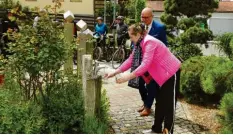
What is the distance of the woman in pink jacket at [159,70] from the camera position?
4723 mm

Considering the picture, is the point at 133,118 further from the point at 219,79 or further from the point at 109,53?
the point at 109,53

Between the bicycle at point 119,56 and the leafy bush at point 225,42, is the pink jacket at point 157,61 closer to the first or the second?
the leafy bush at point 225,42

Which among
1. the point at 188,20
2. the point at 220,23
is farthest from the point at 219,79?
the point at 220,23

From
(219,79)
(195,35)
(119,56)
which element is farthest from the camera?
(119,56)

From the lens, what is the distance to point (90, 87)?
516 centimetres

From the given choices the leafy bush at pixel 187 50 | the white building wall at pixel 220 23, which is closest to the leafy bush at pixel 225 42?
the leafy bush at pixel 187 50

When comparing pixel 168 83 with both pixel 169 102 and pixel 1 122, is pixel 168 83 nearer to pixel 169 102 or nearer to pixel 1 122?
pixel 169 102

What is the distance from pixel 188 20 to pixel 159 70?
Answer: 20.3 ft

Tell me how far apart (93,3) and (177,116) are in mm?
21614

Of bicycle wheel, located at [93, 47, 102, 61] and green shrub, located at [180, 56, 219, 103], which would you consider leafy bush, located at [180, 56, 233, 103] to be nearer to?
green shrub, located at [180, 56, 219, 103]

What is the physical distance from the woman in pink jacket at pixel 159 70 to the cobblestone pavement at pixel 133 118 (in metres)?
0.46

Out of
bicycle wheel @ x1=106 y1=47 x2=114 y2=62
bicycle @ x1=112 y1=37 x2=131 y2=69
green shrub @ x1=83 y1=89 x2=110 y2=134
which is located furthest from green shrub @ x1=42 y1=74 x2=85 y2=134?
bicycle wheel @ x1=106 y1=47 x2=114 y2=62

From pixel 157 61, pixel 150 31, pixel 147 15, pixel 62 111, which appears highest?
pixel 147 15

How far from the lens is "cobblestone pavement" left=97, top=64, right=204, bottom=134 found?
5781 mm
